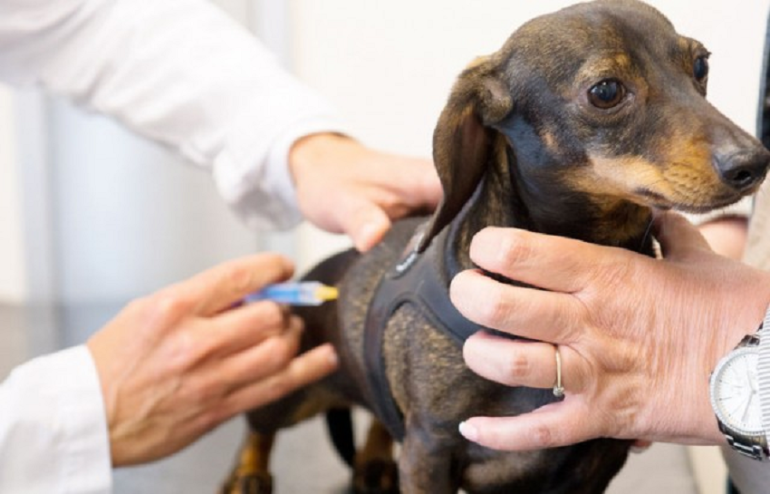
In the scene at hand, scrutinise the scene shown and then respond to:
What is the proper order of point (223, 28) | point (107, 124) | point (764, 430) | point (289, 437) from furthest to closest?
1. point (107, 124)
2. point (289, 437)
3. point (223, 28)
4. point (764, 430)

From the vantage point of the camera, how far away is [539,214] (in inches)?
36.2

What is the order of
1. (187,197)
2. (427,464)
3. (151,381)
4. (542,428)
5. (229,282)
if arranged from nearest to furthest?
(542,428) < (427,464) < (151,381) < (229,282) < (187,197)

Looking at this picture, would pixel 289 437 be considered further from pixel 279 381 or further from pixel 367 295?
pixel 367 295

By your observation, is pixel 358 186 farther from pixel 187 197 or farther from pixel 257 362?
pixel 187 197

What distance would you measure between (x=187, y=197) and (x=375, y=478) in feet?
3.71

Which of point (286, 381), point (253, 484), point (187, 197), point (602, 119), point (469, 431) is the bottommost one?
point (187, 197)

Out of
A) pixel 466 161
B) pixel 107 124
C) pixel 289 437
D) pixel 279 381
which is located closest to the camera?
pixel 466 161

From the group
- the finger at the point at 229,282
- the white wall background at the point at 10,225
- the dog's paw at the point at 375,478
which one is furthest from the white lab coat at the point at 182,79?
the white wall background at the point at 10,225

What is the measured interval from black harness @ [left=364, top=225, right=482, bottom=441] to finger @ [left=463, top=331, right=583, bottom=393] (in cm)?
8

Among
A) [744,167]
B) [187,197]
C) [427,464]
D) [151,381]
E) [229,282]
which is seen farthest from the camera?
[187,197]

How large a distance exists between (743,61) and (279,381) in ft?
1.95

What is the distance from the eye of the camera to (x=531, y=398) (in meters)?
0.93

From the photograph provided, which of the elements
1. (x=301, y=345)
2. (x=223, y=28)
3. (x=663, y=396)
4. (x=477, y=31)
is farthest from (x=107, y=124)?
(x=663, y=396)

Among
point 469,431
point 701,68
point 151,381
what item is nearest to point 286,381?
point 151,381
